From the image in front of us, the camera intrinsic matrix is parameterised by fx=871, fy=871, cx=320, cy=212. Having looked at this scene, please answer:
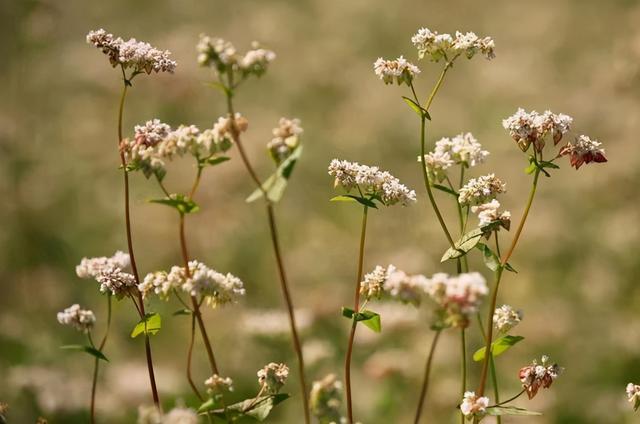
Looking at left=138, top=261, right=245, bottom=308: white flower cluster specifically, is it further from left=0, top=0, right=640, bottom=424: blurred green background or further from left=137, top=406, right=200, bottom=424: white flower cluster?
left=0, top=0, right=640, bottom=424: blurred green background

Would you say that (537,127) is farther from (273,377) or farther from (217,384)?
(217,384)

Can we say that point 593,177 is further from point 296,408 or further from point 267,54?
point 267,54

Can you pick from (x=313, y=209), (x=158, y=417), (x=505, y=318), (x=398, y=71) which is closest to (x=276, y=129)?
(x=398, y=71)

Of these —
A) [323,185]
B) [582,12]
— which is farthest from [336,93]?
Result: [582,12]

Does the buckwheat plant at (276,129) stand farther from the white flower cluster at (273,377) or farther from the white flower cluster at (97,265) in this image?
the white flower cluster at (97,265)

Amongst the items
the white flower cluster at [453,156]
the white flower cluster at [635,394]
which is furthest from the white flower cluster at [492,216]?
the white flower cluster at [635,394]
